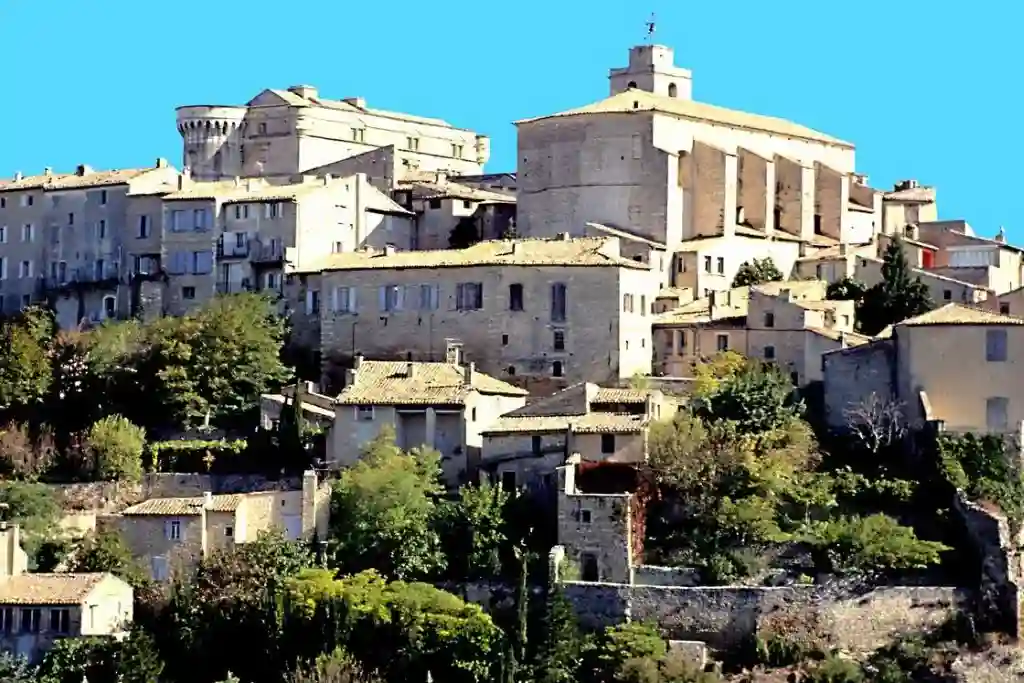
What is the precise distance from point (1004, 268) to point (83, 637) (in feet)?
87.0

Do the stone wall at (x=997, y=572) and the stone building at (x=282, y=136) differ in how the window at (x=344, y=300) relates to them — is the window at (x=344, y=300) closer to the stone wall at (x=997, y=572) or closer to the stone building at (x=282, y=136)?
the stone building at (x=282, y=136)

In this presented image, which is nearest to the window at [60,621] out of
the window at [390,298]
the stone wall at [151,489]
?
the stone wall at [151,489]

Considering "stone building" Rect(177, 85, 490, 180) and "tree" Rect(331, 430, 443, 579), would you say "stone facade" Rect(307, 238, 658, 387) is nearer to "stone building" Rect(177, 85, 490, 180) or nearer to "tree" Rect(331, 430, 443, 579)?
"tree" Rect(331, 430, 443, 579)

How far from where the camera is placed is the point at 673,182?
242 ft

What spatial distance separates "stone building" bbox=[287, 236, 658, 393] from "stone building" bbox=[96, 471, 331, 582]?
25.2 ft

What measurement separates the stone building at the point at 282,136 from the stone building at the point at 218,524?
2410cm

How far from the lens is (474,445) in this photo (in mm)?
61500

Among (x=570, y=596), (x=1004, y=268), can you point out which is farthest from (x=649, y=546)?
(x=1004, y=268)

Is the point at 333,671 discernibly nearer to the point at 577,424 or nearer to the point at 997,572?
the point at 577,424

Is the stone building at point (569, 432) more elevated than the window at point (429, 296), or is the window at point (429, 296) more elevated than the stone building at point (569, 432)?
the window at point (429, 296)

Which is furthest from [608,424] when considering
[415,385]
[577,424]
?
[415,385]

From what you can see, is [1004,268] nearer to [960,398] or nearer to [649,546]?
[960,398]

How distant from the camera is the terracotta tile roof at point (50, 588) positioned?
58.0m

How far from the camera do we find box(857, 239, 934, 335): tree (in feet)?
222
